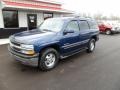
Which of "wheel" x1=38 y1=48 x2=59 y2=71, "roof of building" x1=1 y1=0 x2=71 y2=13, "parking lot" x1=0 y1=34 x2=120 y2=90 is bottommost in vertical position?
"parking lot" x1=0 y1=34 x2=120 y2=90

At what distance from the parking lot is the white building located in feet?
22.7

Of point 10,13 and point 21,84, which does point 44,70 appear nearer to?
point 21,84

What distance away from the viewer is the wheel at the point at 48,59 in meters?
4.73

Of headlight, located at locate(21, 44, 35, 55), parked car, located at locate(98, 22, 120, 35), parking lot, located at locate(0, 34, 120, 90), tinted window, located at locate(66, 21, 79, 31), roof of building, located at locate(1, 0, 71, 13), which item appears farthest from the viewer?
parked car, located at locate(98, 22, 120, 35)

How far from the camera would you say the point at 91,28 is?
7.24 m

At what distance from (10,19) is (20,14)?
3.93ft

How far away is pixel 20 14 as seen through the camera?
43.5 feet

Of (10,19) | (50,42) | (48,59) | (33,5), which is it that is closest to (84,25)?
(50,42)

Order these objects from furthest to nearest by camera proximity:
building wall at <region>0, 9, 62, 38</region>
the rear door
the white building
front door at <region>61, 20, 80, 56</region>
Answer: building wall at <region>0, 9, 62, 38</region>
the white building
the rear door
front door at <region>61, 20, 80, 56</region>

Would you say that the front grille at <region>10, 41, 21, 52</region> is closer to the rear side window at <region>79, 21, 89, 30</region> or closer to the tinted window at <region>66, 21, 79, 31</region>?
the tinted window at <region>66, 21, 79, 31</region>

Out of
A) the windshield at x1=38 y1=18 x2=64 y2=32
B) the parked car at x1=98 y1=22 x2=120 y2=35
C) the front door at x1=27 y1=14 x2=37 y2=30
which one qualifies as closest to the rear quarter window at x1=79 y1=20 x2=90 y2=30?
the windshield at x1=38 y1=18 x2=64 y2=32

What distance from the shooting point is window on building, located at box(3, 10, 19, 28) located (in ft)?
39.9

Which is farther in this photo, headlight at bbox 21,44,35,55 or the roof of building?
the roof of building

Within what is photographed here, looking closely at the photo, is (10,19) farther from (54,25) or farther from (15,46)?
(15,46)
